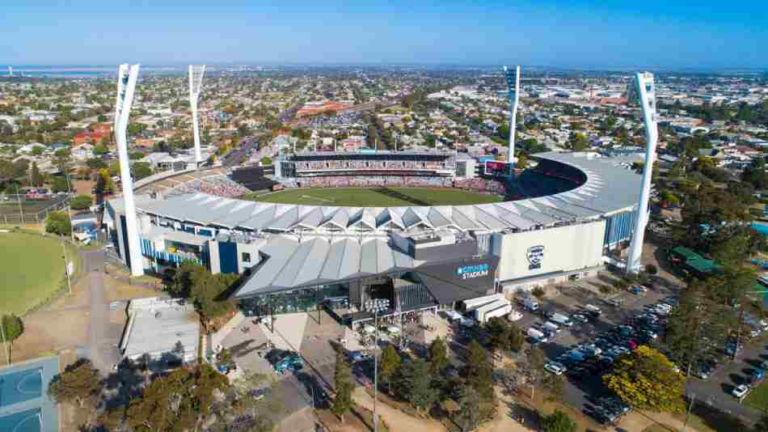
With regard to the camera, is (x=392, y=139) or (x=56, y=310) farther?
(x=392, y=139)

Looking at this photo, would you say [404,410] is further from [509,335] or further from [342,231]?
[342,231]

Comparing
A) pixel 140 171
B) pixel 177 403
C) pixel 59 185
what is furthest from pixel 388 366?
pixel 140 171

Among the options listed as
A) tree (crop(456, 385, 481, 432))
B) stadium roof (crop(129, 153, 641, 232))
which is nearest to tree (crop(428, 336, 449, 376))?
tree (crop(456, 385, 481, 432))

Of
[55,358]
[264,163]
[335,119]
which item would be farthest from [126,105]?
[335,119]

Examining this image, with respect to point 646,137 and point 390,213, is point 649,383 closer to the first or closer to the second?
point 646,137

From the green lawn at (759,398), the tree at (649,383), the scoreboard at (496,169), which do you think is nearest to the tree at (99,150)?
the scoreboard at (496,169)

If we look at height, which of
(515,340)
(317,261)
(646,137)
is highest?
(646,137)

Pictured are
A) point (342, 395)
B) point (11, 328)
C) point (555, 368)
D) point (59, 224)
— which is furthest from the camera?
point (59, 224)

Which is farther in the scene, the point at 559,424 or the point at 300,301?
the point at 300,301
